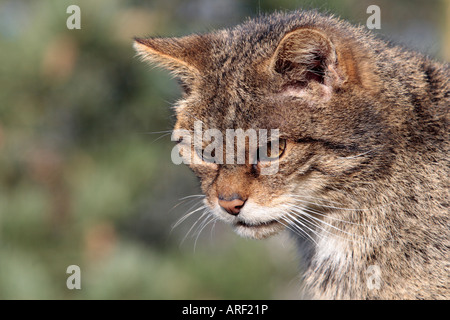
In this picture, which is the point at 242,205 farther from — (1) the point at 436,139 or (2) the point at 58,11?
(2) the point at 58,11

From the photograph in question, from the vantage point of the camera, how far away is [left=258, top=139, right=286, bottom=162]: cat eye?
2658 millimetres

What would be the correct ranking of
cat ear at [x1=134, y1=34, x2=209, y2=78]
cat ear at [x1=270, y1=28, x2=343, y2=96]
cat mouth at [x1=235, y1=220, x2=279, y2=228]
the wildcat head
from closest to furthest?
cat ear at [x1=270, y1=28, x2=343, y2=96]
the wildcat head
cat mouth at [x1=235, y1=220, x2=279, y2=228]
cat ear at [x1=134, y1=34, x2=209, y2=78]

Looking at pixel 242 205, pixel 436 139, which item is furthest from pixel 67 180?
pixel 436 139

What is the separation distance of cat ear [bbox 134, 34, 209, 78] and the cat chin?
903 mm

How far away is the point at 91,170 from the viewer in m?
6.79

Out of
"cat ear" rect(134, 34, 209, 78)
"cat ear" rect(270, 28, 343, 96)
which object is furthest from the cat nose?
"cat ear" rect(134, 34, 209, 78)

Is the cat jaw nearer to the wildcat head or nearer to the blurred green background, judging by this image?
the wildcat head

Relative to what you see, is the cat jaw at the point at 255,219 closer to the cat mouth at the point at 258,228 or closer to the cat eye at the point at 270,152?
the cat mouth at the point at 258,228

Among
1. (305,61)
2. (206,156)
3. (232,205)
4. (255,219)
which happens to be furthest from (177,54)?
(255,219)

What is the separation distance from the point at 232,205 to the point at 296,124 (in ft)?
1.71

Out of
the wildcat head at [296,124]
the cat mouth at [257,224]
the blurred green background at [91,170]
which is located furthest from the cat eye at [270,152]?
the blurred green background at [91,170]

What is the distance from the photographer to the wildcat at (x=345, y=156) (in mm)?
2666

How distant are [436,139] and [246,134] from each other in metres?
1.01

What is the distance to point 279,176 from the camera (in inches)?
105
